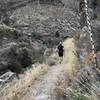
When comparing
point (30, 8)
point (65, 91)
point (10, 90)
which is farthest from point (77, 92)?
point (30, 8)

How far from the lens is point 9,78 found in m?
15.9

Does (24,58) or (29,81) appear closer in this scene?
(29,81)

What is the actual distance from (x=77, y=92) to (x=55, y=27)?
36798mm

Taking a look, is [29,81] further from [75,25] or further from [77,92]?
[75,25]

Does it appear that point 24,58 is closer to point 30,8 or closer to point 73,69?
point 73,69

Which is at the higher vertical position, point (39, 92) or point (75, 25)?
point (75, 25)

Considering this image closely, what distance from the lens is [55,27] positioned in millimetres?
45031

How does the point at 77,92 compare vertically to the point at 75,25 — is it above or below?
below

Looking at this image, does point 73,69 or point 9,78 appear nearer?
point 73,69

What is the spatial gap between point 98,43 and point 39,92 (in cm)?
389

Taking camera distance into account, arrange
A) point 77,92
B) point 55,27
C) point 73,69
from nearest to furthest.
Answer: point 77,92 → point 73,69 → point 55,27

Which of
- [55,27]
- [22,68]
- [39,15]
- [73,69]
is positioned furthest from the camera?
[39,15]

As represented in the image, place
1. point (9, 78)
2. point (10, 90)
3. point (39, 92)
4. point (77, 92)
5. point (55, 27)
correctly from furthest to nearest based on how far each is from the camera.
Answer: point (55, 27) → point (9, 78) → point (39, 92) → point (10, 90) → point (77, 92)

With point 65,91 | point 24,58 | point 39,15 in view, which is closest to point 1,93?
point 65,91
